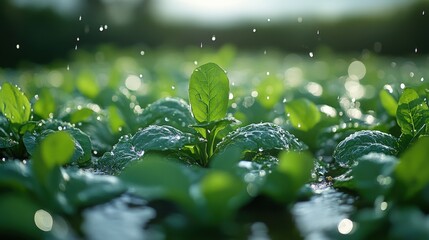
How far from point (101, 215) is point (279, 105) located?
183 cm

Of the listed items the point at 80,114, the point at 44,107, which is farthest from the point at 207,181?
the point at 44,107

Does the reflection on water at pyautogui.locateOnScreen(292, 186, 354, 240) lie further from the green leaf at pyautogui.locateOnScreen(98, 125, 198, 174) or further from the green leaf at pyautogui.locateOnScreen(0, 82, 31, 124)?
the green leaf at pyautogui.locateOnScreen(0, 82, 31, 124)

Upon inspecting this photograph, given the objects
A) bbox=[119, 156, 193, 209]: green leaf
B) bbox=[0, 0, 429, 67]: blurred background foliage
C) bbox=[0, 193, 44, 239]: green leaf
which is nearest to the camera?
bbox=[0, 193, 44, 239]: green leaf

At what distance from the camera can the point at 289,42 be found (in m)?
18.1

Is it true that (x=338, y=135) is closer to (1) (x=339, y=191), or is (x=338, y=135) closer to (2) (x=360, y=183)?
(1) (x=339, y=191)

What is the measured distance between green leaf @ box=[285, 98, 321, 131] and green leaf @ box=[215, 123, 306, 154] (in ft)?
1.50

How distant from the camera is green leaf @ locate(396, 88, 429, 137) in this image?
1.67 metres

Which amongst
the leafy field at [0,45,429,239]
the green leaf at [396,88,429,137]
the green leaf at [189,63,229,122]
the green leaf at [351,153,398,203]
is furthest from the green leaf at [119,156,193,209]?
the green leaf at [396,88,429,137]

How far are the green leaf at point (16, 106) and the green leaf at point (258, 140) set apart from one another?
0.67 metres

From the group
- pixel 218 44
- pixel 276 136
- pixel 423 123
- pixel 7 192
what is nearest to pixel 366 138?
pixel 423 123

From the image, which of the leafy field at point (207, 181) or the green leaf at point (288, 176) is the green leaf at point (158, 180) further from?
the green leaf at point (288, 176)

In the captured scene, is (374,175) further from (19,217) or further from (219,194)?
(19,217)

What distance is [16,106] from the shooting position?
6.11 ft

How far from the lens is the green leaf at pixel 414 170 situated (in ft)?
3.69
